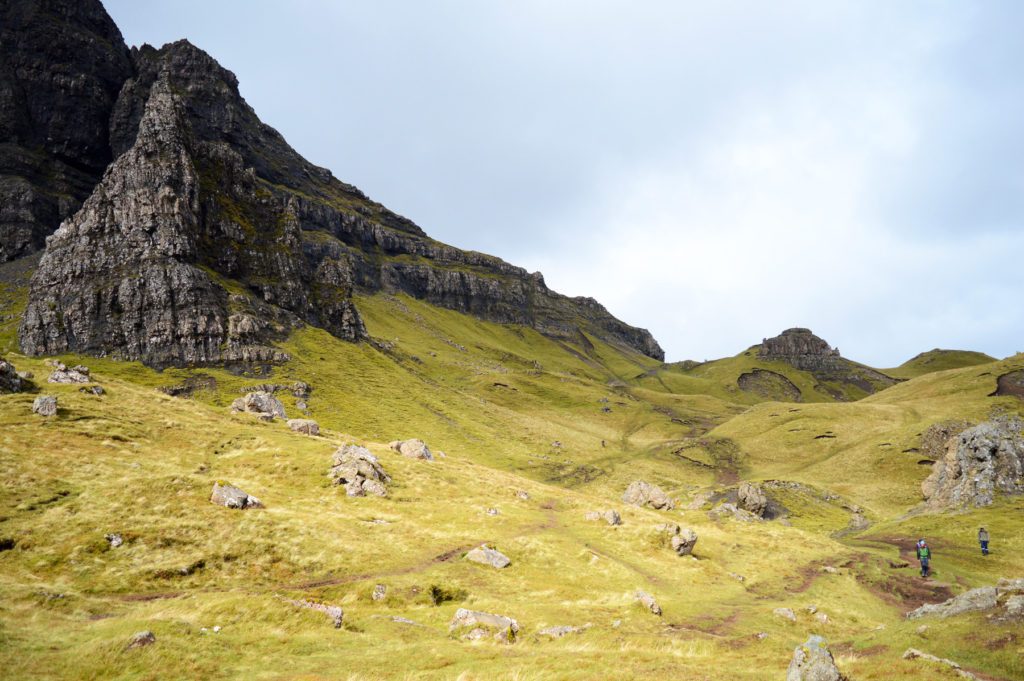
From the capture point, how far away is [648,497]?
86688mm

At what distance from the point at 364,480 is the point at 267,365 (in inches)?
3979

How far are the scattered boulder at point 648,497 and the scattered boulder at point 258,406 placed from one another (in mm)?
68507

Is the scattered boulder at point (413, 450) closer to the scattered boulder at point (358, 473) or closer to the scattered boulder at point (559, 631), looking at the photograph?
the scattered boulder at point (358, 473)

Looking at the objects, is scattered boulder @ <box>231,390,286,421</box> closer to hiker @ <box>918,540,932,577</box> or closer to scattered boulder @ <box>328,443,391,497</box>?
scattered boulder @ <box>328,443,391,497</box>

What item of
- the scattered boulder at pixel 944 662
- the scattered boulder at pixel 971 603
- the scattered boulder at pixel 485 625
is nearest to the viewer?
the scattered boulder at pixel 944 662

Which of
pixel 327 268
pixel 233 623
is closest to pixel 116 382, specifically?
pixel 233 623

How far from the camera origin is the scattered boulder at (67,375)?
6040cm

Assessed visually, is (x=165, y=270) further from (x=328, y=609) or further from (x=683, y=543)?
(x=683, y=543)

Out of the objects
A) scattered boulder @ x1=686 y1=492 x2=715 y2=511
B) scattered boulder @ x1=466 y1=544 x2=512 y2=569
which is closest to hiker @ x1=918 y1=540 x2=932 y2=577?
A: scattered boulder @ x1=466 y1=544 x2=512 y2=569

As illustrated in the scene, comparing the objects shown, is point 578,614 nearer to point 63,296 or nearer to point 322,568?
point 322,568

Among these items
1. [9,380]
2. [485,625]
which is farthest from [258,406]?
[485,625]

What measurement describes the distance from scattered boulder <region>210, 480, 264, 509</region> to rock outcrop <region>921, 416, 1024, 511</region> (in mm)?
102190

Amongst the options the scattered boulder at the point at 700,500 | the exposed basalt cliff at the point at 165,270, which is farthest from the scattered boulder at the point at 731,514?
the exposed basalt cliff at the point at 165,270

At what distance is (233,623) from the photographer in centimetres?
2389
